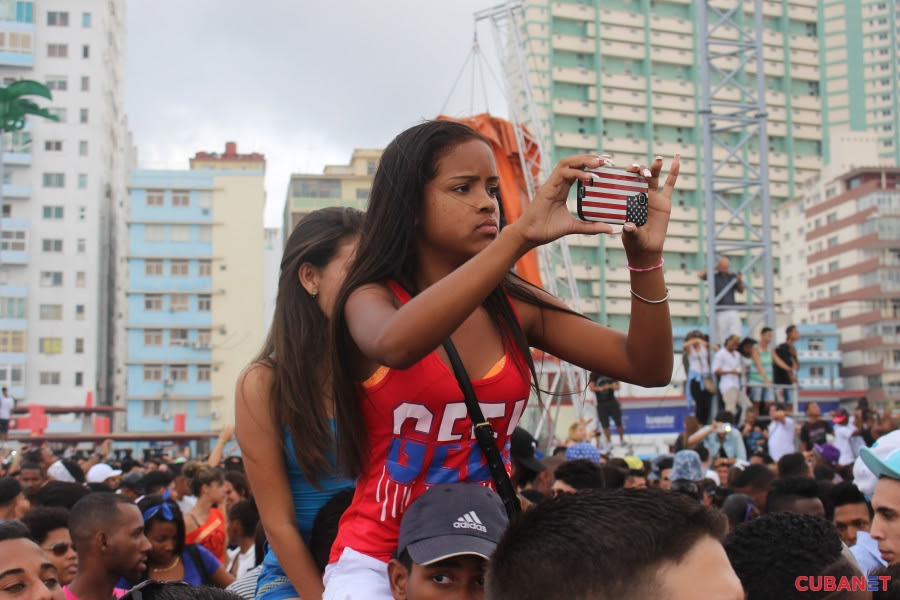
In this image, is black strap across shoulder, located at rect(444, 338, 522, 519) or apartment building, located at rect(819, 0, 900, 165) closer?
black strap across shoulder, located at rect(444, 338, 522, 519)

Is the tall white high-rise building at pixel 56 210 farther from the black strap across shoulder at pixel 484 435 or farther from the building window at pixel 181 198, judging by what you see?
the black strap across shoulder at pixel 484 435


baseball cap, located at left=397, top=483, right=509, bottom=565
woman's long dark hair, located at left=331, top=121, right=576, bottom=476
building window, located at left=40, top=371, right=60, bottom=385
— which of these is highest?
woman's long dark hair, located at left=331, top=121, right=576, bottom=476

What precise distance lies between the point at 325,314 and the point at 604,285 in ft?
219

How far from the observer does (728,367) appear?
1427 centimetres

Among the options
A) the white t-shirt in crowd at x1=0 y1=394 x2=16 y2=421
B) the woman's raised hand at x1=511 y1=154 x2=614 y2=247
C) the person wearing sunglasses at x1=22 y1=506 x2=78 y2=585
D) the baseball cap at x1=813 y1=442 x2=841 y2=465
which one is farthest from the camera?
the white t-shirt in crowd at x1=0 y1=394 x2=16 y2=421

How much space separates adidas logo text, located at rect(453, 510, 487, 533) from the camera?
6.98 feet

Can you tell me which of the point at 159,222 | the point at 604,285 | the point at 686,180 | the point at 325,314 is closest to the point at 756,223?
the point at 686,180

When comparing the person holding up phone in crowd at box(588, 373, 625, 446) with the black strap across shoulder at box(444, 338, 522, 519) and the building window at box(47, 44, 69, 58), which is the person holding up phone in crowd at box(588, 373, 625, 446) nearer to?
the black strap across shoulder at box(444, 338, 522, 519)

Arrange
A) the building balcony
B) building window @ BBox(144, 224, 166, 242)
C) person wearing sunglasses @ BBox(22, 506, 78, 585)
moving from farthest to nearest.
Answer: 1. building window @ BBox(144, 224, 166, 242)
2. the building balcony
3. person wearing sunglasses @ BBox(22, 506, 78, 585)

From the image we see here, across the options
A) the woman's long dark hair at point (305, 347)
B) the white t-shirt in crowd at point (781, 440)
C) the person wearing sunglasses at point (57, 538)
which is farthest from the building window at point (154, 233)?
the woman's long dark hair at point (305, 347)

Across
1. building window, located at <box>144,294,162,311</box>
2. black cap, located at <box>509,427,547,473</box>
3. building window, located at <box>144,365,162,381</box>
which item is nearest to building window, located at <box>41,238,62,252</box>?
building window, located at <box>144,294,162,311</box>

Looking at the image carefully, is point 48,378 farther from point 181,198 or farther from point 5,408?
point 5,408

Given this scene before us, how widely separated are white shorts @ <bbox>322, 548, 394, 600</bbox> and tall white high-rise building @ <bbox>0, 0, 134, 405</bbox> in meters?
66.9

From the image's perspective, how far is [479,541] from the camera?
7.00 ft
